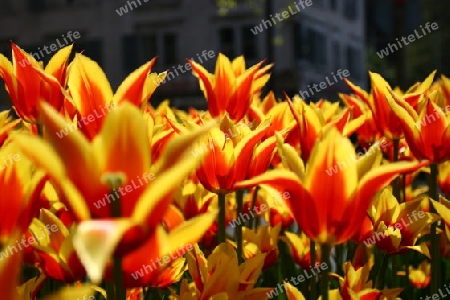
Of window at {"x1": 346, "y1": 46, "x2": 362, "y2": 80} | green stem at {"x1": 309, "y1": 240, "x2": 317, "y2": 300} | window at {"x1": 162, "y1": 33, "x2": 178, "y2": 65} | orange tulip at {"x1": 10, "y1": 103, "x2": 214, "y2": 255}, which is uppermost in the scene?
window at {"x1": 162, "y1": 33, "x2": 178, "y2": 65}

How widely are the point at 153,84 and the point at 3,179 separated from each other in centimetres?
64

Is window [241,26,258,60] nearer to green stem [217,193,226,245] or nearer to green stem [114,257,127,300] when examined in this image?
green stem [217,193,226,245]

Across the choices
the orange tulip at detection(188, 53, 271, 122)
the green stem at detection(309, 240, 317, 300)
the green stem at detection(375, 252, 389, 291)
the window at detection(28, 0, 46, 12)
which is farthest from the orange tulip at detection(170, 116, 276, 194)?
the window at detection(28, 0, 46, 12)

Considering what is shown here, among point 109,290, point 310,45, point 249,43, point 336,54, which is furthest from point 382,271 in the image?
point 336,54

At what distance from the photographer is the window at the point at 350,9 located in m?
36.8

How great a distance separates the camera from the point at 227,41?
102 feet

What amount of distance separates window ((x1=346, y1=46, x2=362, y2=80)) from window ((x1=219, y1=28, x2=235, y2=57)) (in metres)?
7.79

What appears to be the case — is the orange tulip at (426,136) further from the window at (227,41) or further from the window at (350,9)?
the window at (350,9)

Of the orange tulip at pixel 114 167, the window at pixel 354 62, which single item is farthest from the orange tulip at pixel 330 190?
the window at pixel 354 62

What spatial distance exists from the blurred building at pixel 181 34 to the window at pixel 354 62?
123 centimetres

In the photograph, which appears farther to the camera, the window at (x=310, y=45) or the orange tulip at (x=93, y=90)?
the window at (x=310, y=45)

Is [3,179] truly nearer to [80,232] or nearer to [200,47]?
[80,232]

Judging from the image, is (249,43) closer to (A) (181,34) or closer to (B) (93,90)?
(A) (181,34)

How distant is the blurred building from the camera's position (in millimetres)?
30172
